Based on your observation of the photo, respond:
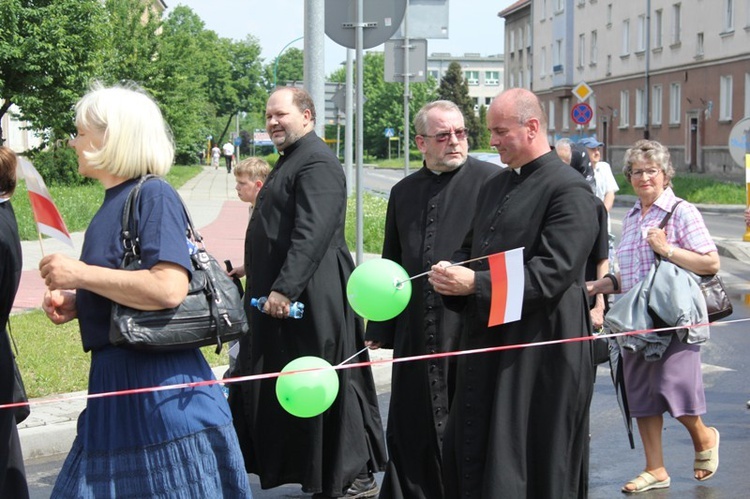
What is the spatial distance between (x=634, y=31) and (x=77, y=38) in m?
35.4

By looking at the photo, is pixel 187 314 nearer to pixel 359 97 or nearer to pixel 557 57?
pixel 359 97

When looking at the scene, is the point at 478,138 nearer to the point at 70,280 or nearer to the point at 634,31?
the point at 634,31

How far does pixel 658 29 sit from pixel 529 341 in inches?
2094

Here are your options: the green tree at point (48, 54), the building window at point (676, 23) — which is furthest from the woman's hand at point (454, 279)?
the building window at point (676, 23)

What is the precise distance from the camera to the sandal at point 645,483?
610 cm

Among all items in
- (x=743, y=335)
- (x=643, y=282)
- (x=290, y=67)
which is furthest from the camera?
(x=290, y=67)

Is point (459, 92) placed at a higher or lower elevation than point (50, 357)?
higher

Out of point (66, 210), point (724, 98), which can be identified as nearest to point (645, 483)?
point (66, 210)

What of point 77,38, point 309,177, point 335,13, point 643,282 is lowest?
point 643,282

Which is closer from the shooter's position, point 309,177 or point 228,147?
point 309,177

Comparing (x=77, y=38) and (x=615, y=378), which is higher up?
(x=77, y=38)

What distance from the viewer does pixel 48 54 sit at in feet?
96.9

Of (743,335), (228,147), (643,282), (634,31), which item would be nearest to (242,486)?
(643,282)

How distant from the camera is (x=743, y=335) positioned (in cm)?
1142
